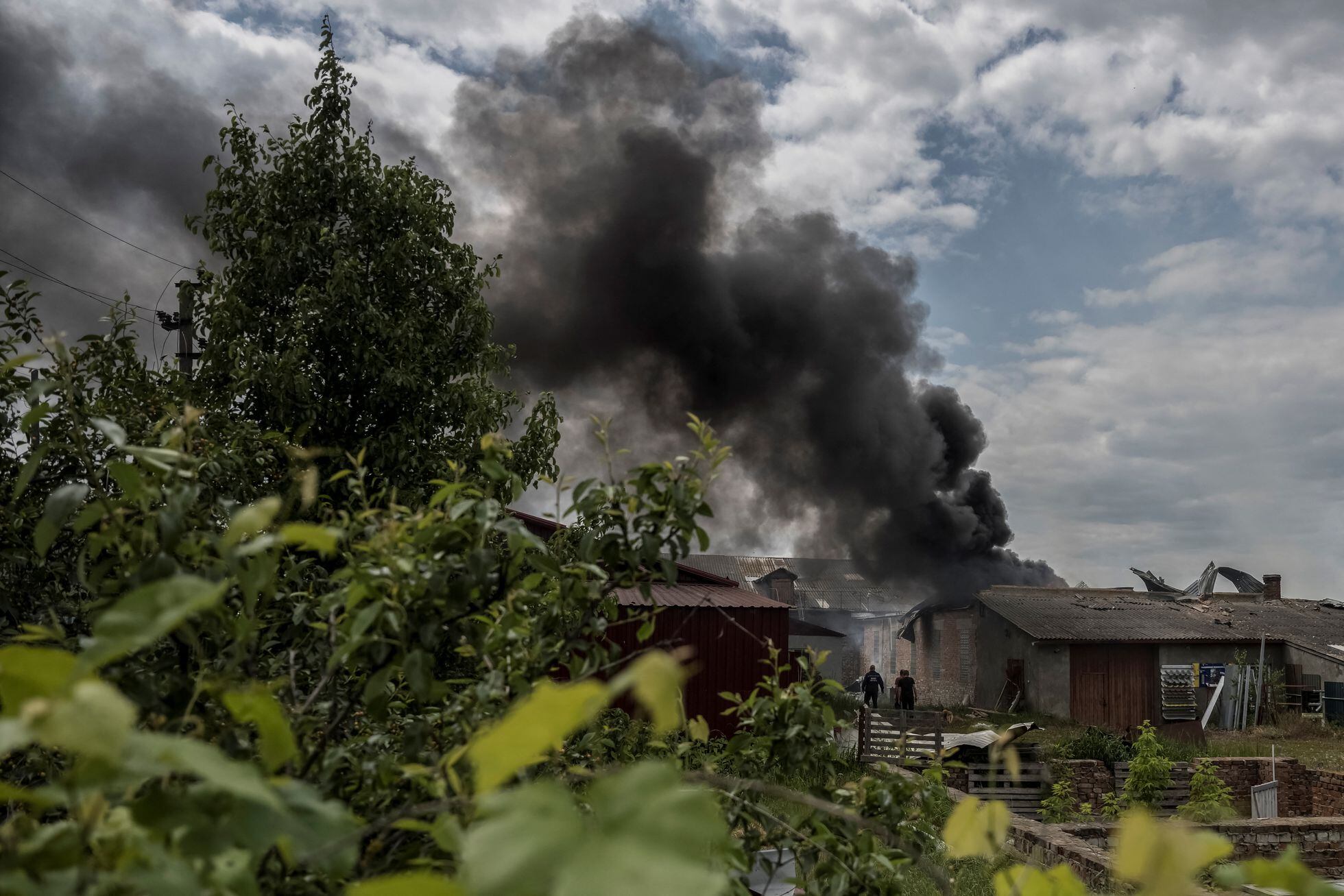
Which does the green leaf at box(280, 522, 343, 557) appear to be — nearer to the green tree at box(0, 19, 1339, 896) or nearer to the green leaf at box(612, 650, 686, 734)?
the green tree at box(0, 19, 1339, 896)

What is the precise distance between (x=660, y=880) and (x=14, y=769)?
6.35ft

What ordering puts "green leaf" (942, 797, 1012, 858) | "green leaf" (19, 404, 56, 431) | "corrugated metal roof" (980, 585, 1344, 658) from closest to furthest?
1. "green leaf" (942, 797, 1012, 858)
2. "green leaf" (19, 404, 56, 431)
3. "corrugated metal roof" (980, 585, 1344, 658)

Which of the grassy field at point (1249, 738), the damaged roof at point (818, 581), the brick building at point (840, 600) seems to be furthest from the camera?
the damaged roof at point (818, 581)

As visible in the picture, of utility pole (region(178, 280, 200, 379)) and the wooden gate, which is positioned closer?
utility pole (region(178, 280, 200, 379))

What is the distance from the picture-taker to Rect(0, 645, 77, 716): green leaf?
46 cm

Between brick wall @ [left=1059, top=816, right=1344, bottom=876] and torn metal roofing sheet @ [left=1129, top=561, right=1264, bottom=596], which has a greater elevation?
torn metal roofing sheet @ [left=1129, top=561, right=1264, bottom=596]

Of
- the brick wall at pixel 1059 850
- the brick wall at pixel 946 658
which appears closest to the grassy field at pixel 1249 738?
the brick wall at pixel 946 658

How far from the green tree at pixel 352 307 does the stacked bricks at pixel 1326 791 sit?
12.6 metres

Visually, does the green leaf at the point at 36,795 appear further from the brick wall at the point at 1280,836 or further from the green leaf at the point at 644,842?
the brick wall at the point at 1280,836

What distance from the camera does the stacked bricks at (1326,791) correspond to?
12555 millimetres

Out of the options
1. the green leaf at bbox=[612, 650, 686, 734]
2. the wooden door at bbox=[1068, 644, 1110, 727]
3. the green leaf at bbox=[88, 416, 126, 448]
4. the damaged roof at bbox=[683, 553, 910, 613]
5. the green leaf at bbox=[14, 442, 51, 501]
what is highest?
the damaged roof at bbox=[683, 553, 910, 613]

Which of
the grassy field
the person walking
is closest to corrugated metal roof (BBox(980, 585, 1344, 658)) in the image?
the grassy field

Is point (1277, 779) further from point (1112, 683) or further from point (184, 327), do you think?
point (184, 327)

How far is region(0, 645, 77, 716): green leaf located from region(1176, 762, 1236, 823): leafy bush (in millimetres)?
13584
